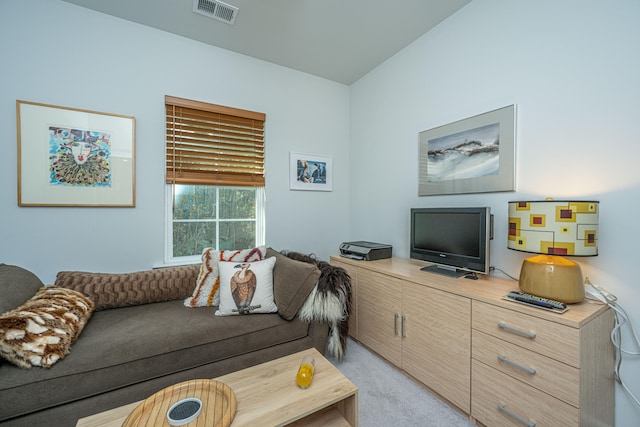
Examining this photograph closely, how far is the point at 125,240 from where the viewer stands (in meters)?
2.16

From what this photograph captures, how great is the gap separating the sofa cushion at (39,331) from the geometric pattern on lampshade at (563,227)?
2446 mm

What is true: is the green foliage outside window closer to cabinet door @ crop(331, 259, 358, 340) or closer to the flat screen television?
cabinet door @ crop(331, 259, 358, 340)

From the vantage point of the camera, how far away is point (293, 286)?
1867mm

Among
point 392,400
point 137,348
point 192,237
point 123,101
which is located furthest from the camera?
point 192,237

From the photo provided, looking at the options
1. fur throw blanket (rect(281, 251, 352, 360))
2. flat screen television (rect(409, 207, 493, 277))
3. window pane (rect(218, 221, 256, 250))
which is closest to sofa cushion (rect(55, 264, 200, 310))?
window pane (rect(218, 221, 256, 250))

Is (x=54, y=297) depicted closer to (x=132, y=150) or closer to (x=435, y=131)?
(x=132, y=150)

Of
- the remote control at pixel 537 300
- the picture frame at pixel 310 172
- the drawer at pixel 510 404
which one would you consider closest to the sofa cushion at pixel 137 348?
the drawer at pixel 510 404

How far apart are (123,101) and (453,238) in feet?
9.20

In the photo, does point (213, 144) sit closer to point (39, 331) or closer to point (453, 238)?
point (39, 331)

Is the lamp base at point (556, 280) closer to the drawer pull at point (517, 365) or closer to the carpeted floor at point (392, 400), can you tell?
the drawer pull at point (517, 365)

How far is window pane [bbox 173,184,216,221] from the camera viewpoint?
2391 millimetres

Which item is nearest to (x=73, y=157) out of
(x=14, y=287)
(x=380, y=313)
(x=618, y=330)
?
(x=14, y=287)

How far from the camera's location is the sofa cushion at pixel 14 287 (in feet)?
4.45

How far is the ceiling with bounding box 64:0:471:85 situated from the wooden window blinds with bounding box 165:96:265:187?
59cm
